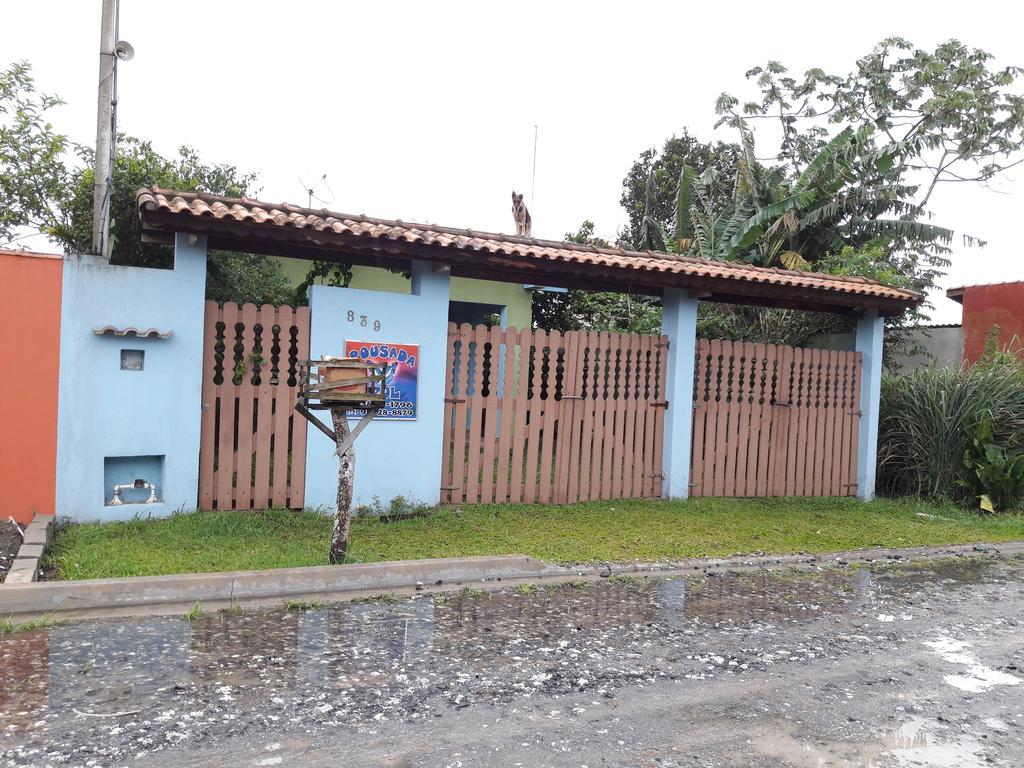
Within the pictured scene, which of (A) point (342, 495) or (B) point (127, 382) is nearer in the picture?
(A) point (342, 495)

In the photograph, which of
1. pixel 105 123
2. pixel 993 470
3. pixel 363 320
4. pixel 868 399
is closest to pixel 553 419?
pixel 363 320

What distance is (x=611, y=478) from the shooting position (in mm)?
9516

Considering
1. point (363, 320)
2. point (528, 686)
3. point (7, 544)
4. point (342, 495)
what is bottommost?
point (528, 686)

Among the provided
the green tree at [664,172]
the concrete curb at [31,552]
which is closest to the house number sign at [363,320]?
the concrete curb at [31,552]

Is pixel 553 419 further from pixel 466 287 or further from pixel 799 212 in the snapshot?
pixel 799 212

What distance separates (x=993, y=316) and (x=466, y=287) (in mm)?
9833

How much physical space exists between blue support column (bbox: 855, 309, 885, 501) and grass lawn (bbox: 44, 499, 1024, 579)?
2.64ft

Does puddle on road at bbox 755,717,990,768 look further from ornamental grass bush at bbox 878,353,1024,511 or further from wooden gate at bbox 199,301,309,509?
ornamental grass bush at bbox 878,353,1024,511

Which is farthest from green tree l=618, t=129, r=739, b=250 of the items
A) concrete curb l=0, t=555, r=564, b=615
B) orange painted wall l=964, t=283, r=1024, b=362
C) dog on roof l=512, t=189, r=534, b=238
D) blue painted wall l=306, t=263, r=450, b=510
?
concrete curb l=0, t=555, r=564, b=615

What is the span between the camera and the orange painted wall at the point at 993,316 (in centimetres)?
1413

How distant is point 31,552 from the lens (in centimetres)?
573

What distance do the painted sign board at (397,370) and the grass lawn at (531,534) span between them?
1148 mm

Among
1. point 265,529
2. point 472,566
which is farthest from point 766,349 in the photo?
point 265,529

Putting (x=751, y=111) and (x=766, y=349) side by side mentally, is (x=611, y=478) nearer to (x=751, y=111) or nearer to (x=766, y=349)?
(x=766, y=349)
